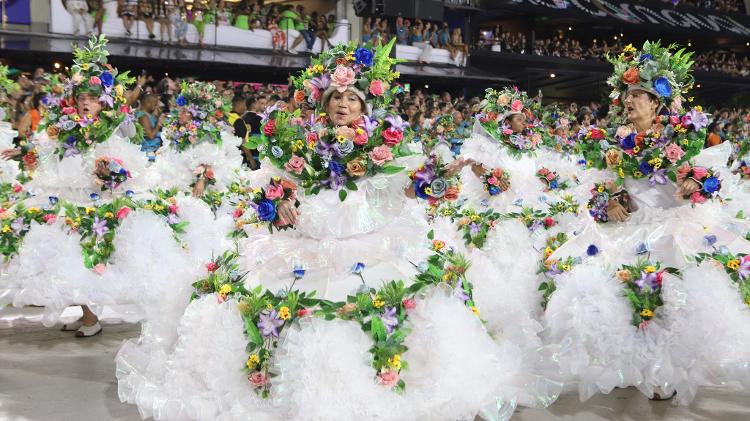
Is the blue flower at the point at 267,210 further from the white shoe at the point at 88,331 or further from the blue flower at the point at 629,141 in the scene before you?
→ the white shoe at the point at 88,331

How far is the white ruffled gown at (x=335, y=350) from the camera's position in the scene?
3613 mm

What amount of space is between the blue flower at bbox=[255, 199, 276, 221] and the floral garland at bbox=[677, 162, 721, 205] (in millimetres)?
2529

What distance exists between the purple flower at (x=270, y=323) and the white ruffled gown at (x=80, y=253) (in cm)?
194

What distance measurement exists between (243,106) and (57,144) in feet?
14.1

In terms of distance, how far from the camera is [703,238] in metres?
4.96

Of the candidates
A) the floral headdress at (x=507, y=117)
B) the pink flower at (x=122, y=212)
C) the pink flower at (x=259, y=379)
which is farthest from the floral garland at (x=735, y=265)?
the pink flower at (x=122, y=212)

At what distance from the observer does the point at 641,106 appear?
207 inches

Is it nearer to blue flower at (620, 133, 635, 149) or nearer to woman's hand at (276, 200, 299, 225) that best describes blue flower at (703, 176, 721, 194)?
blue flower at (620, 133, 635, 149)

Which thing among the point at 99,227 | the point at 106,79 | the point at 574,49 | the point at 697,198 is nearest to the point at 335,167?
the point at 697,198

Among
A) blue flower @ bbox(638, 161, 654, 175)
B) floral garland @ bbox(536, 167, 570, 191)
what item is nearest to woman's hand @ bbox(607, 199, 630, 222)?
blue flower @ bbox(638, 161, 654, 175)

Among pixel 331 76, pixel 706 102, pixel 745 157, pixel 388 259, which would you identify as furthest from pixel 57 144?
pixel 706 102

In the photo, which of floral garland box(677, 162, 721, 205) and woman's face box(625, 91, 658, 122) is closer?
floral garland box(677, 162, 721, 205)

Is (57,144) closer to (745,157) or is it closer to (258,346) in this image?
(258,346)

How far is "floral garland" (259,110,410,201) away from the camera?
13.7ft
